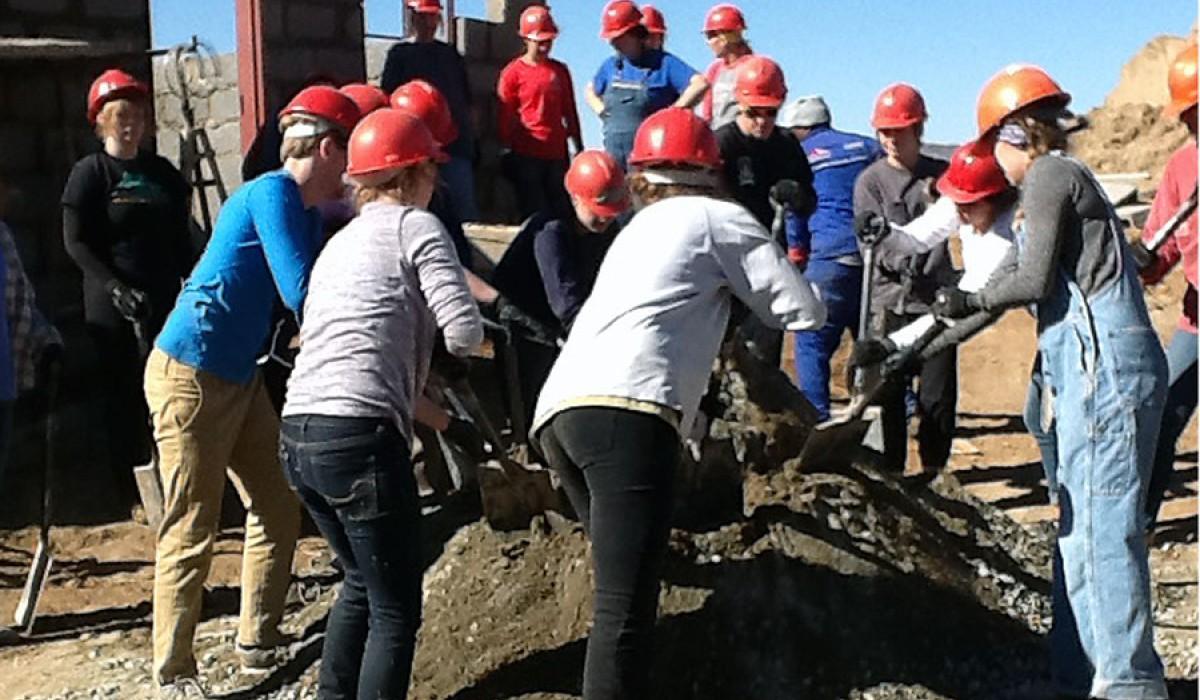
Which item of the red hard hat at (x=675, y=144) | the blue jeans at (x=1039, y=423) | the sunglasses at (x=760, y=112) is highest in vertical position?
the red hard hat at (x=675, y=144)

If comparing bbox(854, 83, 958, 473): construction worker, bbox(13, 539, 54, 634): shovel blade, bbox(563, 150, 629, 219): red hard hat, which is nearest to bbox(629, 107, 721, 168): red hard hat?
A: bbox(563, 150, 629, 219): red hard hat

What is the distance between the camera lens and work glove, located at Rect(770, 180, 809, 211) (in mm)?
6449

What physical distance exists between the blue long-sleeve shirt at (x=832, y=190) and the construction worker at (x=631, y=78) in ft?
5.38

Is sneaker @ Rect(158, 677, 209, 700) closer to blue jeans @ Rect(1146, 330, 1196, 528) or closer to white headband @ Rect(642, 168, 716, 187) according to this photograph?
white headband @ Rect(642, 168, 716, 187)

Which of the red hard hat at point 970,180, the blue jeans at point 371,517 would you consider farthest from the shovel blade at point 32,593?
the red hard hat at point 970,180

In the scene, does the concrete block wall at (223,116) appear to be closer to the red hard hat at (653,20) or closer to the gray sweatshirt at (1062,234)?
the red hard hat at (653,20)

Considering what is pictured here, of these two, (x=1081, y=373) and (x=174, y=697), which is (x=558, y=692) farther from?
(x=1081, y=373)

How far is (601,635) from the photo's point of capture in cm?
376

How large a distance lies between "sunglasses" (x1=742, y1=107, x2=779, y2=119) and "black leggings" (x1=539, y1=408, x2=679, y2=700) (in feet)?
10.7

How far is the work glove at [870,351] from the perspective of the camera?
472cm

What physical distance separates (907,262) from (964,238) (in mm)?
776

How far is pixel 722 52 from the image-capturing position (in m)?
8.40

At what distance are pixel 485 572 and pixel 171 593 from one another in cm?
94

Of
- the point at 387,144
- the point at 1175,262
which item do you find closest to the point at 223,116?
the point at 1175,262
